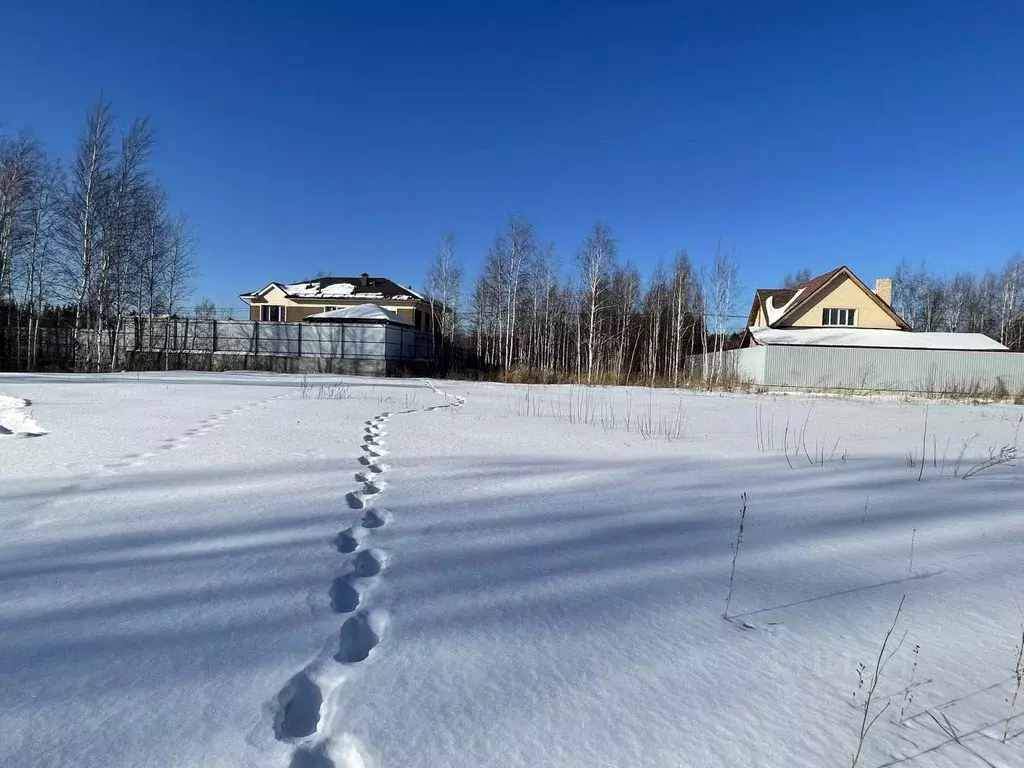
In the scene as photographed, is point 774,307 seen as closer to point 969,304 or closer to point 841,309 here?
point 841,309

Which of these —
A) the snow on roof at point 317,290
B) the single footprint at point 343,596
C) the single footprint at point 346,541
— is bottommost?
the single footprint at point 343,596

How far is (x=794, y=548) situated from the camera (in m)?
2.24

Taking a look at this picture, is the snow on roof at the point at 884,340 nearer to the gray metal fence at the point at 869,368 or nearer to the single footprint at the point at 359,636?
the gray metal fence at the point at 869,368

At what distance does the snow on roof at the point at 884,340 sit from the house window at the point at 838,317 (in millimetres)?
2603

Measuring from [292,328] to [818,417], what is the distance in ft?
54.9

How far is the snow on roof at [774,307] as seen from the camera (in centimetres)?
2627

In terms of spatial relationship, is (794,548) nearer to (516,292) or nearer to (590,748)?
(590,748)

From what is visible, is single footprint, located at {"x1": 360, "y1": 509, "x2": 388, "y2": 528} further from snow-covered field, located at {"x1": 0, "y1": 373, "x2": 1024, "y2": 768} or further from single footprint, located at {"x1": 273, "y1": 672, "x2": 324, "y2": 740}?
single footprint, located at {"x1": 273, "y1": 672, "x2": 324, "y2": 740}

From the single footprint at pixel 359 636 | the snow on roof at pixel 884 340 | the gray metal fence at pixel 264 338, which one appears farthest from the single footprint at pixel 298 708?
the snow on roof at pixel 884 340

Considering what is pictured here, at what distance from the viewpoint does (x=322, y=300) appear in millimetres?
32344

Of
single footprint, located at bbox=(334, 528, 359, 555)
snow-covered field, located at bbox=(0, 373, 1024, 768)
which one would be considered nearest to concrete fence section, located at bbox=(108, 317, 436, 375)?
snow-covered field, located at bbox=(0, 373, 1024, 768)

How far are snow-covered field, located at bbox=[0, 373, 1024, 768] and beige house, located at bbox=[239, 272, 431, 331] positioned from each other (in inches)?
1128

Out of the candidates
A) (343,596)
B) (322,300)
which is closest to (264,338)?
(322,300)

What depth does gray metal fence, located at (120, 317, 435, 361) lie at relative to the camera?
19312 mm
